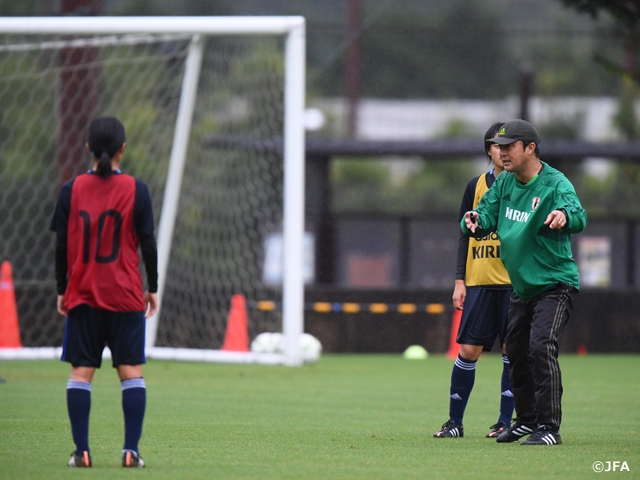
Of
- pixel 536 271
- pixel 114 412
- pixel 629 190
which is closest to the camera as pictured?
pixel 536 271

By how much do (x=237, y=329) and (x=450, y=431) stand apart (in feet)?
27.4

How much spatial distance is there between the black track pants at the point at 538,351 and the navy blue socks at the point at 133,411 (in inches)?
99.6

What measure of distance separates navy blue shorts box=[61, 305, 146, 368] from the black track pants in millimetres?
2546

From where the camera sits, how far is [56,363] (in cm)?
1447

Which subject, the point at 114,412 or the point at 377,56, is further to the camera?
the point at 377,56

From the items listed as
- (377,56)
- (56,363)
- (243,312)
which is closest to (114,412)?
(56,363)

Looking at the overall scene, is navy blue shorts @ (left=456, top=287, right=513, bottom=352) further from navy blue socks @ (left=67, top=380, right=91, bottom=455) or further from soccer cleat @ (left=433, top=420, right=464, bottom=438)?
navy blue socks @ (left=67, top=380, right=91, bottom=455)

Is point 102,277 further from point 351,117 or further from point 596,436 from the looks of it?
point 351,117

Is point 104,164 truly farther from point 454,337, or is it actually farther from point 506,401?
point 454,337

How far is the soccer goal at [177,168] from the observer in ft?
47.2

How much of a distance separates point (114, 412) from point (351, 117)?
1978 centimetres

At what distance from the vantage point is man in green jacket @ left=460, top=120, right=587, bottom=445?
7117 mm

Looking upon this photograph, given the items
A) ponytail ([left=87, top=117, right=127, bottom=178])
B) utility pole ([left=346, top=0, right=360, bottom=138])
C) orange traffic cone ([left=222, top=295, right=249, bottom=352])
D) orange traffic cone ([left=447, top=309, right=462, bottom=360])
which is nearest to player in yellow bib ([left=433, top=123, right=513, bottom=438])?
ponytail ([left=87, top=117, right=127, bottom=178])

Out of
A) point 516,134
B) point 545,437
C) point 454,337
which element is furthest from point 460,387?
point 454,337
